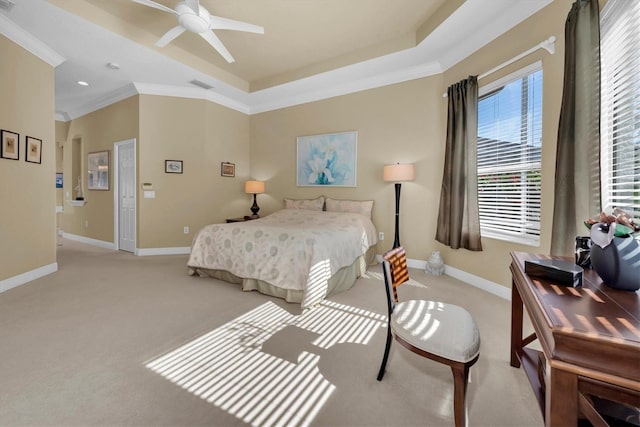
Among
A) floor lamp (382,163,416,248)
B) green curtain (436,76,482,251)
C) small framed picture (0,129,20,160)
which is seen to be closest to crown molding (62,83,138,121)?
small framed picture (0,129,20,160)

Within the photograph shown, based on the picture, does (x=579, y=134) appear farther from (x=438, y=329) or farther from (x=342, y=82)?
(x=342, y=82)

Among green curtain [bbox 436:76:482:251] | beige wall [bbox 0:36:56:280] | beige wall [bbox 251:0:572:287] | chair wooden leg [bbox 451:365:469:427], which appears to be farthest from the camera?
green curtain [bbox 436:76:482:251]

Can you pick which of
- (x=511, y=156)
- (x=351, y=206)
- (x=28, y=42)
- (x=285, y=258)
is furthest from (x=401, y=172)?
(x=28, y=42)

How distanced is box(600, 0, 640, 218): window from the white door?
6055 mm

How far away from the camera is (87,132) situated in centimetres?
570

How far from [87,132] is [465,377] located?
7.63 meters

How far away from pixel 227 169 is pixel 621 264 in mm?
5376

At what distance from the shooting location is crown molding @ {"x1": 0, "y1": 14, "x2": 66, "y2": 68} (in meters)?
2.87

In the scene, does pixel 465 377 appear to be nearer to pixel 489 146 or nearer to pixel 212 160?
pixel 489 146

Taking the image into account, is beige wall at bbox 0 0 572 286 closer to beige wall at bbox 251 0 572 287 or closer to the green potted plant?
beige wall at bbox 251 0 572 287

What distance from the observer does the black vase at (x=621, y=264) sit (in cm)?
98

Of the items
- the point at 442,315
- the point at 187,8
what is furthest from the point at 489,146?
the point at 187,8

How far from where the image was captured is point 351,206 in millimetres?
4297

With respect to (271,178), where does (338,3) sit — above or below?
above
